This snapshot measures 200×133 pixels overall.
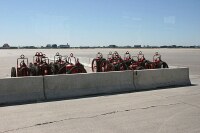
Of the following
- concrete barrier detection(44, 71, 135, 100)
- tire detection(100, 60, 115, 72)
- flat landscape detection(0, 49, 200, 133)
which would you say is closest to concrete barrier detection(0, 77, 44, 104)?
concrete barrier detection(44, 71, 135, 100)

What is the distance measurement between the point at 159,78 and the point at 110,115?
17.3 feet

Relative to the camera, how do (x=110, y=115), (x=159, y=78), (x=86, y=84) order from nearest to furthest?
(x=110, y=115), (x=86, y=84), (x=159, y=78)

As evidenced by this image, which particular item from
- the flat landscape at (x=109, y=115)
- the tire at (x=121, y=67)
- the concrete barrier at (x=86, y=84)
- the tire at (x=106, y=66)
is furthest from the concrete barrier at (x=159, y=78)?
the tire at (x=121, y=67)

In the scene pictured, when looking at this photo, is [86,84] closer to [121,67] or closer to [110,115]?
[110,115]

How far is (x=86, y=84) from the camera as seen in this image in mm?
10438

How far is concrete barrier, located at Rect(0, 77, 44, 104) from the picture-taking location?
905 cm

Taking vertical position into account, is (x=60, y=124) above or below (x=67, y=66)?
below

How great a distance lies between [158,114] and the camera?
23.9 ft

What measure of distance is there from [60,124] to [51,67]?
882 cm

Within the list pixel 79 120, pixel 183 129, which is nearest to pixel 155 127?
pixel 183 129

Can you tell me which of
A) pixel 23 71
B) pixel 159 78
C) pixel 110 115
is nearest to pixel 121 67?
pixel 159 78

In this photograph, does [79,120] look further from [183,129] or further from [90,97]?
[90,97]

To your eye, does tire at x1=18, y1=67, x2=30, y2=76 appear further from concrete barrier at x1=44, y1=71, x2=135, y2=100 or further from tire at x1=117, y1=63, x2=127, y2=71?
tire at x1=117, y1=63, x2=127, y2=71

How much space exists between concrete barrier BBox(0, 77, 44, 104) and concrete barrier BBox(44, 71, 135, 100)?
0.88 ft
